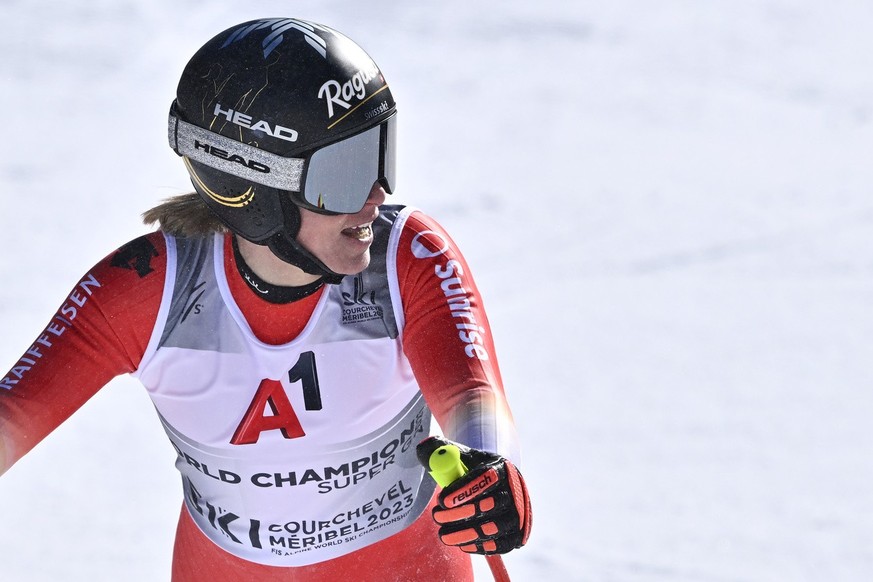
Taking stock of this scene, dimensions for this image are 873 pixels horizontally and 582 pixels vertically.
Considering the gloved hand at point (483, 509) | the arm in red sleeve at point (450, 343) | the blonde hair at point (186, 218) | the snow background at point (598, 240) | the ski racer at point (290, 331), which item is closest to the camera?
the gloved hand at point (483, 509)

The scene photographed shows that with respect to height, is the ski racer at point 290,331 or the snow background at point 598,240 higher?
the ski racer at point 290,331

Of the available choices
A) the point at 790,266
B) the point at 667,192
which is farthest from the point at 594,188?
the point at 790,266

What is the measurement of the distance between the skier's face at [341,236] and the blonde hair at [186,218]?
0.32 meters

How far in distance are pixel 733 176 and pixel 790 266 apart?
39.6 inches

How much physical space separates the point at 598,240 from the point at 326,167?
4613 millimetres

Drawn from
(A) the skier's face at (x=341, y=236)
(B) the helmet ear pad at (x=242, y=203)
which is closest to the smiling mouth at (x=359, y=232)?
(A) the skier's face at (x=341, y=236)

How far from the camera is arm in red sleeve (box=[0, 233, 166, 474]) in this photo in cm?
300

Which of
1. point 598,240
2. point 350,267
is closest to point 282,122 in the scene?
point 350,267

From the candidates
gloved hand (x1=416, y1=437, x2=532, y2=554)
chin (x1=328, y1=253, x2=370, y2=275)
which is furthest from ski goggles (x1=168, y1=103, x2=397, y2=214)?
gloved hand (x1=416, y1=437, x2=532, y2=554)

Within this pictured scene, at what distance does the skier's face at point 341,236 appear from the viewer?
2979 mm

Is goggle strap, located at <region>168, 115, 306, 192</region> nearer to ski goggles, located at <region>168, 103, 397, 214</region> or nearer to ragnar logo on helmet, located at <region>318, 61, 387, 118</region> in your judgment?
ski goggles, located at <region>168, 103, 397, 214</region>

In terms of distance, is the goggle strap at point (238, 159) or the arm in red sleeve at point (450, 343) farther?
the goggle strap at point (238, 159)

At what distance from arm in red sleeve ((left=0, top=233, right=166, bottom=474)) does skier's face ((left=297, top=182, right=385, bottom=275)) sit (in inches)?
14.4

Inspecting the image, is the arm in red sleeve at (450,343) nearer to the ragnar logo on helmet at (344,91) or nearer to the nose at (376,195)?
the nose at (376,195)
